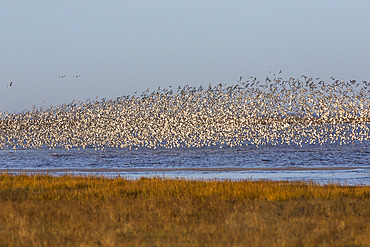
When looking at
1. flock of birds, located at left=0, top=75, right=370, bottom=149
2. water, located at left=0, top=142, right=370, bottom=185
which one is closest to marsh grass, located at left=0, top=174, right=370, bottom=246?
water, located at left=0, top=142, right=370, bottom=185

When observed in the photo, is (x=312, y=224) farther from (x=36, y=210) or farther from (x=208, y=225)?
(x=36, y=210)

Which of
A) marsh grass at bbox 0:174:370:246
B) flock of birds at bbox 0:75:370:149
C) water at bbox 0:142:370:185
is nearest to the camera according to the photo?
marsh grass at bbox 0:174:370:246

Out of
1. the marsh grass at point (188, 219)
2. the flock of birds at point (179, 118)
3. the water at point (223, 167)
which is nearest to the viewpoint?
the marsh grass at point (188, 219)

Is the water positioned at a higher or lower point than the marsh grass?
lower

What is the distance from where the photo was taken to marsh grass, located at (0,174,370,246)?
26.1 ft

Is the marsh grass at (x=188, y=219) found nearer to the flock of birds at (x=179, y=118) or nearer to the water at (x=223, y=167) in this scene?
the water at (x=223, y=167)

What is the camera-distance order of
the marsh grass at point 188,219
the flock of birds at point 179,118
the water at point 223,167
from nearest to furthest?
the marsh grass at point 188,219
the water at point 223,167
the flock of birds at point 179,118

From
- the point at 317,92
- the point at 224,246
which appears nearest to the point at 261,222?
the point at 224,246

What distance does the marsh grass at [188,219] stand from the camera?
7953 millimetres

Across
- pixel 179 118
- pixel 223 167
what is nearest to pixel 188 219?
pixel 223 167

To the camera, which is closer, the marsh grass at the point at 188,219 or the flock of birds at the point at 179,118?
the marsh grass at the point at 188,219

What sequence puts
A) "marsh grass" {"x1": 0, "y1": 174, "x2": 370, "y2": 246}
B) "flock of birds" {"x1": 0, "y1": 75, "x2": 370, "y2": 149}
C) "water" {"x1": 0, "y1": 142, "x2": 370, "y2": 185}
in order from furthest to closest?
"flock of birds" {"x1": 0, "y1": 75, "x2": 370, "y2": 149}
"water" {"x1": 0, "y1": 142, "x2": 370, "y2": 185}
"marsh grass" {"x1": 0, "y1": 174, "x2": 370, "y2": 246}

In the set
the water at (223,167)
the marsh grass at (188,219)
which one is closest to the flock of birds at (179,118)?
the water at (223,167)

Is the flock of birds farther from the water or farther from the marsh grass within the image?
the marsh grass
